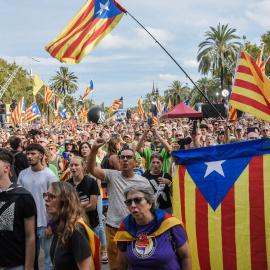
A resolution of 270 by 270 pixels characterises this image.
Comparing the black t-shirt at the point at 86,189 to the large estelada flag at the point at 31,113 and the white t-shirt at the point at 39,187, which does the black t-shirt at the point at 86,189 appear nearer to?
the white t-shirt at the point at 39,187

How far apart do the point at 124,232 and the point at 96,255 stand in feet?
0.92

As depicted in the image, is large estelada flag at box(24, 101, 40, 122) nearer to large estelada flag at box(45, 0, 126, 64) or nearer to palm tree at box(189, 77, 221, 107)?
large estelada flag at box(45, 0, 126, 64)

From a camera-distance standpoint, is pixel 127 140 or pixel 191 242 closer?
pixel 191 242

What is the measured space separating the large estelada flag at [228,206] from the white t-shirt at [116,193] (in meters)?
0.65

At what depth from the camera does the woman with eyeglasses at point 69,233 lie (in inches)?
98.7

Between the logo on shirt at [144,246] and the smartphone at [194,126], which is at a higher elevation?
the smartphone at [194,126]

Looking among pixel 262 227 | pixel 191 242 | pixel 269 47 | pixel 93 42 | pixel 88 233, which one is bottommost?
pixel 191 242

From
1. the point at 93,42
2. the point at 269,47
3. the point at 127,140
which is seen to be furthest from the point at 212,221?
the point at 269,47

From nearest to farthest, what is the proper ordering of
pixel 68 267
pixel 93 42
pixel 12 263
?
1. pixel 68 267
2. pixel 12 263
3. pixel 93 42

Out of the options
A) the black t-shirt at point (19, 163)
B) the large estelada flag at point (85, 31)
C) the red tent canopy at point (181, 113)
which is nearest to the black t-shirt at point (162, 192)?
the black t-shirt at point (19, 163)

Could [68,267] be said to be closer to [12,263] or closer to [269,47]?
[12,263]

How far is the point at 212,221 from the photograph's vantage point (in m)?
3.59

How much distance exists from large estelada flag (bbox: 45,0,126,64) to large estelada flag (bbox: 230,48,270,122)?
9.14 ft

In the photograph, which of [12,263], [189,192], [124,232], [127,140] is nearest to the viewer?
[124,232]
